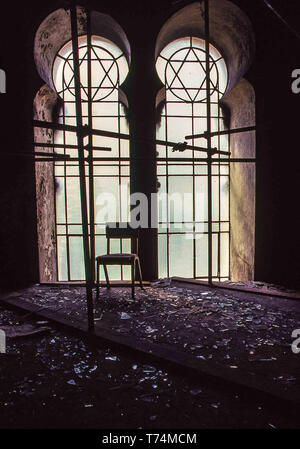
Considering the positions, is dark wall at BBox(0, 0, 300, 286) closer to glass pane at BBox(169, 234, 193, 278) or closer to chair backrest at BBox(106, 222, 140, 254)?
chair backrest at BBox(106, 222, 140, 254)

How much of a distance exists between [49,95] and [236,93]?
3.86m

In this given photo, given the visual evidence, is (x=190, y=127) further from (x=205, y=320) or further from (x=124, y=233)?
(x=205, y=320)

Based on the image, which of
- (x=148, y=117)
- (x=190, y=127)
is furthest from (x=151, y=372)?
(x=190, y=127)

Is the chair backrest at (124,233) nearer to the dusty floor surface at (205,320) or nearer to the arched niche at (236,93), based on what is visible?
the dusty floor surface at (205,320)

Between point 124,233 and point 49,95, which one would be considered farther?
point 49,95

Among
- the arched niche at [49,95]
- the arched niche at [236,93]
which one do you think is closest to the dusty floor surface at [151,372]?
the arched niche at [49,95]

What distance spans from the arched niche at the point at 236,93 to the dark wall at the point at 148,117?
228mm

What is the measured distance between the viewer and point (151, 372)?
2.60 meters

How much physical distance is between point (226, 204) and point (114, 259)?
3985 mm

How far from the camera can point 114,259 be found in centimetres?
466

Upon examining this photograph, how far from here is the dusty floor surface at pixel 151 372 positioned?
201cm

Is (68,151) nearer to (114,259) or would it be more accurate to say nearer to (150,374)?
(114,259)

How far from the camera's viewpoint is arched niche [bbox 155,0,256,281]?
5.91 m
